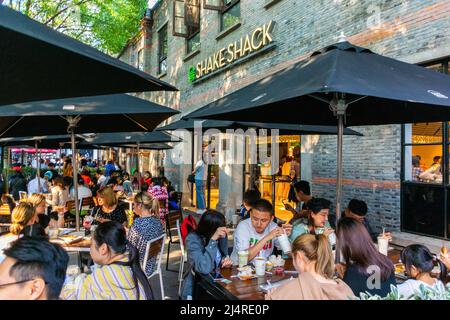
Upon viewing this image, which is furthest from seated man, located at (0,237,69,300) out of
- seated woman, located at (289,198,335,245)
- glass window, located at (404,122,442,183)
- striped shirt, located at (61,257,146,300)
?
glass window, located at (404,122,442,183)

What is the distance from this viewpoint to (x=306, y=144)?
9531 millimetres

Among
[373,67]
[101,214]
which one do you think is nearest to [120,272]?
[373,67]

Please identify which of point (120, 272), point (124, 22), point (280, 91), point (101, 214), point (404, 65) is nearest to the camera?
point (120, 272)

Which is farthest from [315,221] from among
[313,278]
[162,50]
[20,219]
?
[162,50]

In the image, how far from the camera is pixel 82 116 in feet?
20.1

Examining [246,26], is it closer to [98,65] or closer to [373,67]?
[373,67]

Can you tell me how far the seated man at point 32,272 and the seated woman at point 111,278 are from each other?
70 centimetres

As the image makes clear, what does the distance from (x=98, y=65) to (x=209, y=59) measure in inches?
485

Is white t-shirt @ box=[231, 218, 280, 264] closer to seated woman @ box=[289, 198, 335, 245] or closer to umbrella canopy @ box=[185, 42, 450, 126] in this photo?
seated woman @ box=[289, 198, 335, 245]

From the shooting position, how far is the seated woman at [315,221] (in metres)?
4.68

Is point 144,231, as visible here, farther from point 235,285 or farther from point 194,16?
point 194,16

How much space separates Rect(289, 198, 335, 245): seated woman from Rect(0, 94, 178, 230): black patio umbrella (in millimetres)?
2302

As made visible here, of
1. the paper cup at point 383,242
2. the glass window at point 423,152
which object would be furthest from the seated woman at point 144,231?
the glass window at point 423,152

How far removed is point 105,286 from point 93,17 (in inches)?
784
